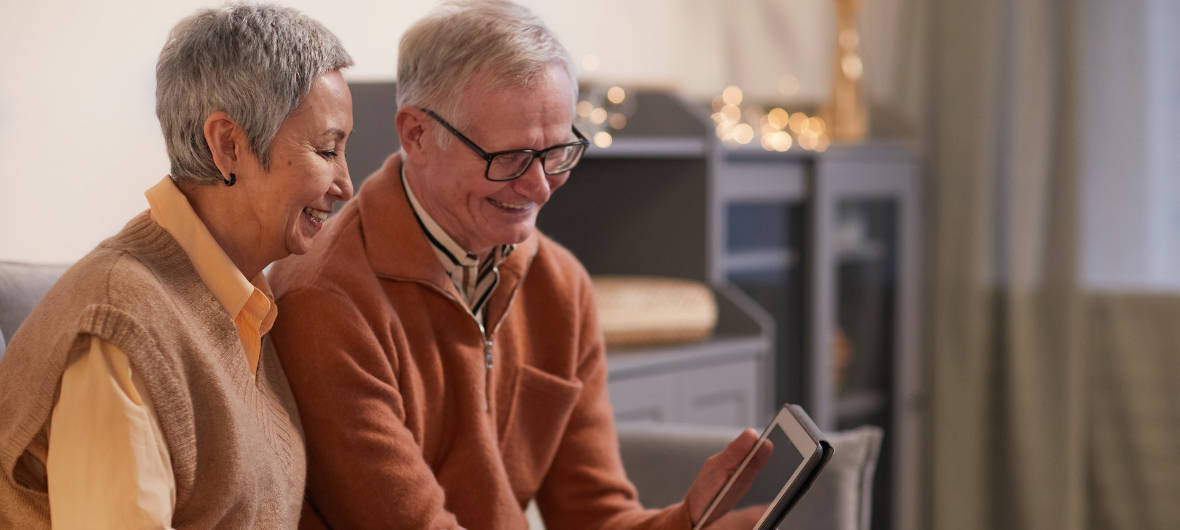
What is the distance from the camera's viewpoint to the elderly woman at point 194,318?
0.80 metres

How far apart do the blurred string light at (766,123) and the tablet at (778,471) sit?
64.6 inches

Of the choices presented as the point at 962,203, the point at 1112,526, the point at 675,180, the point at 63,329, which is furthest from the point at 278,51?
the point at 1112,526

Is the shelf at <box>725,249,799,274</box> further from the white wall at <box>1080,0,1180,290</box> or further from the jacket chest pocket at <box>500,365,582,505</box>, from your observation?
the jacket chest pocket at <box>500,365,582,505</box>

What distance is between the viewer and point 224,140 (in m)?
0.89

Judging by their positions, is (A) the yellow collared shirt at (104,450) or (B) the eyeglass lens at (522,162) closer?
(A) the yellow collared shirt at (104,450)

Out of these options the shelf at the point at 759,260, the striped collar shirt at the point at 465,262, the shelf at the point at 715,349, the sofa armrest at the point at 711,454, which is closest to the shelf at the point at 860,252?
the shelf at the point at 759,260

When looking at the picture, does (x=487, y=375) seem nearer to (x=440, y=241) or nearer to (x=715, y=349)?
(x=440, y=241)

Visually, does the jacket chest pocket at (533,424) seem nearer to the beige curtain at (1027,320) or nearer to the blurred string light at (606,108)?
the blurred string light at (606,108)

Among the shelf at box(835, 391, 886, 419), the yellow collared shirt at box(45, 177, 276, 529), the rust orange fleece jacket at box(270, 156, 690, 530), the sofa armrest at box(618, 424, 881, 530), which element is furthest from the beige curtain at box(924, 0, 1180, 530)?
the yellow collared shirt at box(45, 177, 276, 529)

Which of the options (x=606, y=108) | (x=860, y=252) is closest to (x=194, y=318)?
(x=606, y=108)

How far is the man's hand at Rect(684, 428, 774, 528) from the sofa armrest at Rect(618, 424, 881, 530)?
22 cm

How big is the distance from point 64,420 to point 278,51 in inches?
12.2

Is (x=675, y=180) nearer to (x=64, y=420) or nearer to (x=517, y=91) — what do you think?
(x=517, y=91)

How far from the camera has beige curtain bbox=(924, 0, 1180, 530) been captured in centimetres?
292
